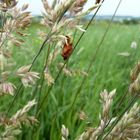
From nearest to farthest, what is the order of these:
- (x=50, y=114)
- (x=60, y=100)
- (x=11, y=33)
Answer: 1. (x=11, y=33)
2. (x=50, y=114)
3. (x=60, y=100)

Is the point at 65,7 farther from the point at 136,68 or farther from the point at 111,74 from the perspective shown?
the point at 111,74

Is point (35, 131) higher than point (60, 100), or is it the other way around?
point (35, 131)

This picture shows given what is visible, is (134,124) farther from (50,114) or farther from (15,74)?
(50,114)

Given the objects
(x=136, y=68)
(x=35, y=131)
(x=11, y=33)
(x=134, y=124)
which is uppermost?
(x=11, y=33)

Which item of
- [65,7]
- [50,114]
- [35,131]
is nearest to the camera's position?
[65,7]

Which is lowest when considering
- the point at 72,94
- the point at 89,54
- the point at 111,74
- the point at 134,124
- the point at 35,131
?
the point at 89,54

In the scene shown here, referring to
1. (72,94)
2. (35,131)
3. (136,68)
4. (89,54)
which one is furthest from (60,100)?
(89,54)

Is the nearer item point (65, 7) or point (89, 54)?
point (65, 7)

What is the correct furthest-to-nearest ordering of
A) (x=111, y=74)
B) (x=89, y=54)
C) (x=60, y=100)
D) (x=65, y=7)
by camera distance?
(x=89, y=54) < (x=111, y=74) < (x=60, y=100) < (x=65, y=7)

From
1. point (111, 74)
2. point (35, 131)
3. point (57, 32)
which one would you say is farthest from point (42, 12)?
point (111, 74)
